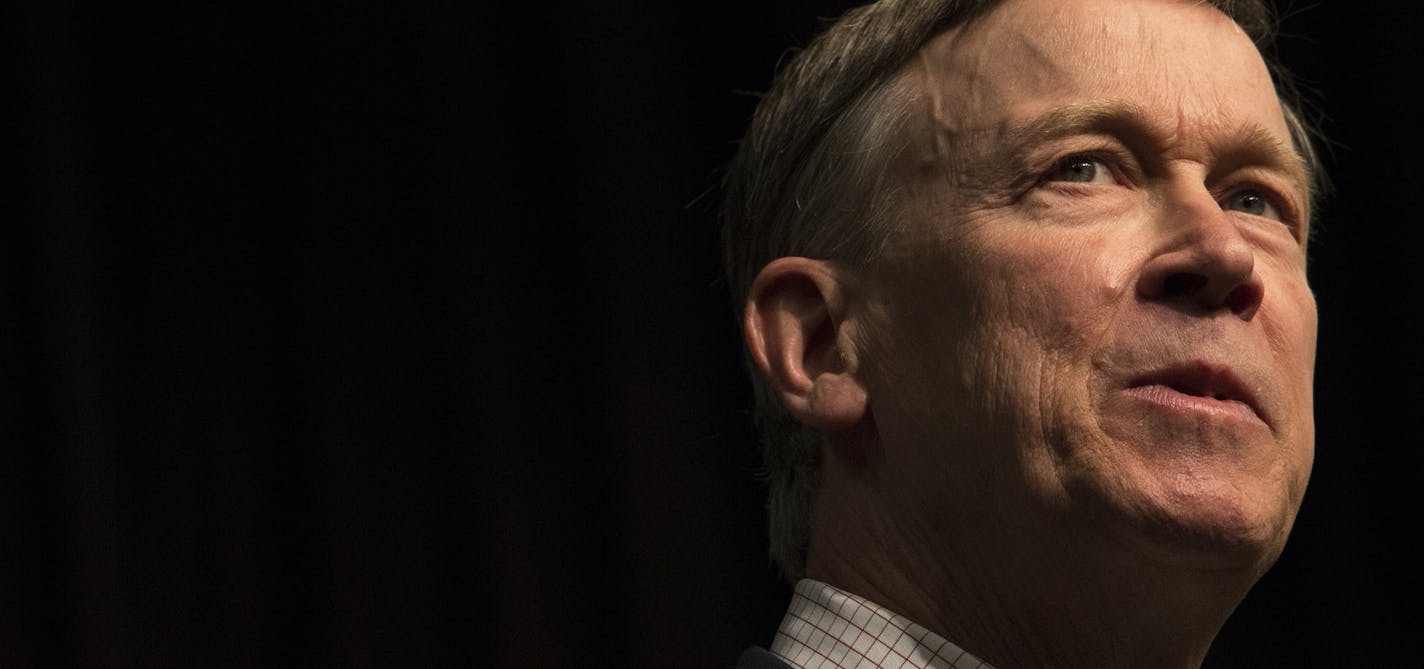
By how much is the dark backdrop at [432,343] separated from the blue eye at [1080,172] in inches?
35.4

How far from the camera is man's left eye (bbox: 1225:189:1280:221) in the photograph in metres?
1.46

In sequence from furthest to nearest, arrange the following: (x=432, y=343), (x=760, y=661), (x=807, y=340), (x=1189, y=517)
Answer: (x=432, y=343), (x=807, y=340), (x=760, y=661), (x=1189, y=517)

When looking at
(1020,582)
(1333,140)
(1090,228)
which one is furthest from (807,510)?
(1333,140)

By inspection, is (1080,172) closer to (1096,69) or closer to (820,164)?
(1096,69)

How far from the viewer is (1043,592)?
1295 mm

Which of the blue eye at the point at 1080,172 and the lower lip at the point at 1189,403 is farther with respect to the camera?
the blue eye at the point at 1080,172

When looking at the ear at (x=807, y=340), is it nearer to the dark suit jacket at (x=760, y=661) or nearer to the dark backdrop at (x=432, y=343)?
the dark suit jacket at (x=760, y=661)

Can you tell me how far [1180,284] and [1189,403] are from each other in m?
0.11

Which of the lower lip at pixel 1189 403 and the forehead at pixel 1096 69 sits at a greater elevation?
the forehead at pixel 1096 69

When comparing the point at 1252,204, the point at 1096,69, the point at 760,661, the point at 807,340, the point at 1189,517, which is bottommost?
the point at 760,661

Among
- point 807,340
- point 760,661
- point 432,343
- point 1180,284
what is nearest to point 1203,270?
point 1180,284

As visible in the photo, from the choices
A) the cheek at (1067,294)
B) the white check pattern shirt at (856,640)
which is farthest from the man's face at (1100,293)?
the white check pattern shirt at (856,640)

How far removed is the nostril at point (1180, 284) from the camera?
A: 49.8 inches

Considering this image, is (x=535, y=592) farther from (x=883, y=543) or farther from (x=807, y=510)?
(x=883, y=543)
